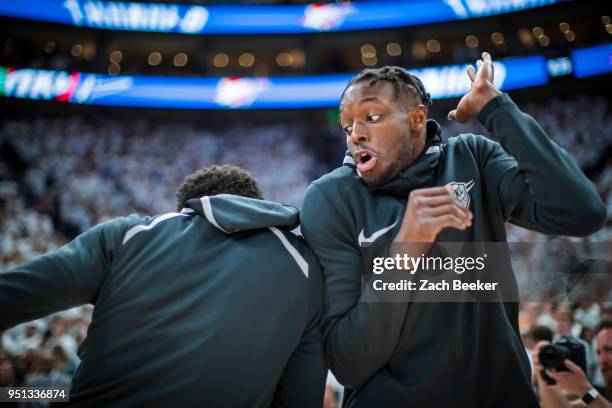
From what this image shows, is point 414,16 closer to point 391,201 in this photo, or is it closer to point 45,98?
point 45,98

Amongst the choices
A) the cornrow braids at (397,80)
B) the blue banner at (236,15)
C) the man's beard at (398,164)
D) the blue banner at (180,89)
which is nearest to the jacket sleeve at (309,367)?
the man's beard at (398,164)

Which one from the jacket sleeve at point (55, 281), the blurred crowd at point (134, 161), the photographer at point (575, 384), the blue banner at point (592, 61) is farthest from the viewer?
the blue banner at point (592, 61)

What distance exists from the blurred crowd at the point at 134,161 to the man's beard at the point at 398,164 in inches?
227

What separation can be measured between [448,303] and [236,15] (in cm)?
1326

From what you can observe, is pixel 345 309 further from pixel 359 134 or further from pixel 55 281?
pixel 55 281

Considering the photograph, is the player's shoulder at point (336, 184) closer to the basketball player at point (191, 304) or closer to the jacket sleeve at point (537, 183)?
the basketball player at point (191, 304)

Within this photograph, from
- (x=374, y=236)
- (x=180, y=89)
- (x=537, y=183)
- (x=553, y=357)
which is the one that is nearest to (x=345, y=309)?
(x=374, y=236)

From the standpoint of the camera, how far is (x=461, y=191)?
1674 mm

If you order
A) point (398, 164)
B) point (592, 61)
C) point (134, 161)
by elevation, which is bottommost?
point (398, 164)

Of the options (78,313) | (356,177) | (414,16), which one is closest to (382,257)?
(356,177)

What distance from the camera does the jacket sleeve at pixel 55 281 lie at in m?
Result: 1.56

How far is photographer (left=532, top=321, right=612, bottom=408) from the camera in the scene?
257cm

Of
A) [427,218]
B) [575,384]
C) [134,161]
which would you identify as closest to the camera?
[427,218]

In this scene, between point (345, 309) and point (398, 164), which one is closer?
point (345, 309)
